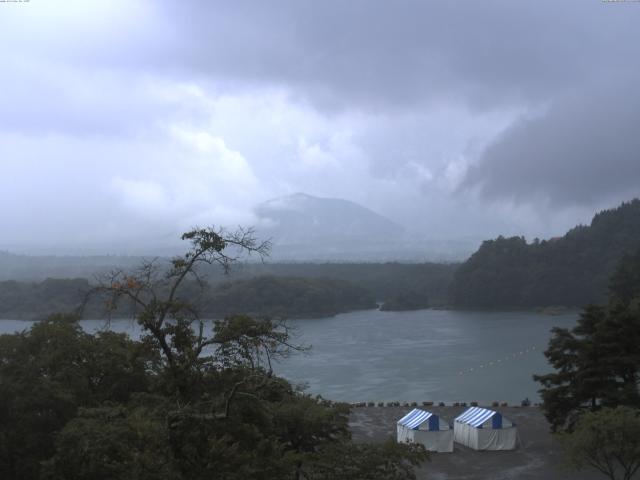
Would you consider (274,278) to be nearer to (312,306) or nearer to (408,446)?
(312,306)

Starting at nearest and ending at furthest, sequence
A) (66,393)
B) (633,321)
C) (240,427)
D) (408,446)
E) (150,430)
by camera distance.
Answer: (150,430)
(240,427)
(408,446)
(66,393)
(633,321)

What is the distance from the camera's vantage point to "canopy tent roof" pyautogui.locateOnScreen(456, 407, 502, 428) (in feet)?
37.3

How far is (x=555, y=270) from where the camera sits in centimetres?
4506

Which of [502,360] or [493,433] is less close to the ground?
[493,433]

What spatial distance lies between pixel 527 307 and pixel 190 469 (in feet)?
140

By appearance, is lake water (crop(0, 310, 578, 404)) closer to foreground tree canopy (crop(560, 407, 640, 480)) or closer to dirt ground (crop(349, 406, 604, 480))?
dirt ground (crop(349, 406, 604, 480))

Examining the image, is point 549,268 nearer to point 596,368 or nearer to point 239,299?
point 239,299

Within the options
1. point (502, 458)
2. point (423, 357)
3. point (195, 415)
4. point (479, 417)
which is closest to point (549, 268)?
point (423, 357)

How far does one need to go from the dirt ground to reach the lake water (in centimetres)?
228

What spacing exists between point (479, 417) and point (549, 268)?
35485 millimetres

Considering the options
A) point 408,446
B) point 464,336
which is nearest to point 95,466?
point 408,446

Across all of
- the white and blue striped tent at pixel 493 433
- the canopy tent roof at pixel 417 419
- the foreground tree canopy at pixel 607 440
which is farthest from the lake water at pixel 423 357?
the foreground tree canopy at pixel 607 440

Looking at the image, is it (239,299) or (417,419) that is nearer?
(417,419)

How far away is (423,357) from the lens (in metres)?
25.8
